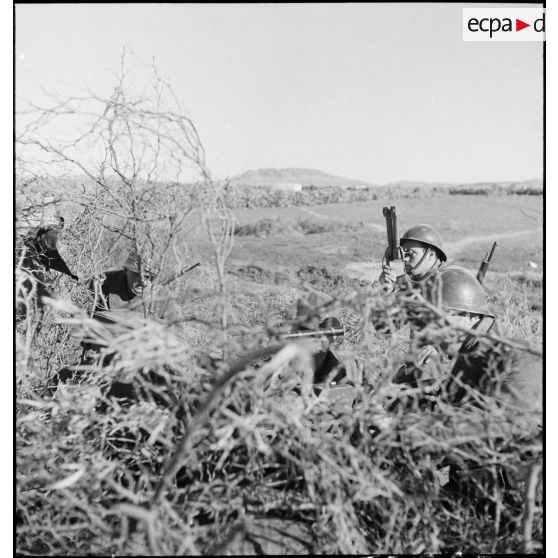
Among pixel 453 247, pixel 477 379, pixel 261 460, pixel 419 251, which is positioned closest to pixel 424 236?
pixel 419 251

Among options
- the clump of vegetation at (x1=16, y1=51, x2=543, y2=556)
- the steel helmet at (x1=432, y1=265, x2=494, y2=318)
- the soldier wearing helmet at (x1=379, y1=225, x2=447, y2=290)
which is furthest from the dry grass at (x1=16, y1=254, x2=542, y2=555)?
the soldier wearing helmet at (x1=379, y1=225, x2=447, y2=290)

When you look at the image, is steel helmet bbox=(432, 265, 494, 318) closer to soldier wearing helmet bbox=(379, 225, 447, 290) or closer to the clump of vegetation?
soldier wearing helmet bbox=(379, 225, 447, 290)

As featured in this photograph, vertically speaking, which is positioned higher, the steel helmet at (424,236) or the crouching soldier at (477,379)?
the steel helmet at (424,236)

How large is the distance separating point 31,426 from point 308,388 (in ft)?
5.03

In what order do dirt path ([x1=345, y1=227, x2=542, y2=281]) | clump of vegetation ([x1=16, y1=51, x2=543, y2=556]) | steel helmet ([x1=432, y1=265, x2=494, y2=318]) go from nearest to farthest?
1. clump of vegetation ([x1=16, y1=51, x2=543, y2=556])
2. steel helmet ([x1=432, y1=265, x2=494, y2=318])
3. dirt path ([x1=345, y1=227, x2=542, y2=281])

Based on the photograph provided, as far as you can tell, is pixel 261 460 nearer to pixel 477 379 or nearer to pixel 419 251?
pixel 477 379

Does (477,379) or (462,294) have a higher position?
(462,294)

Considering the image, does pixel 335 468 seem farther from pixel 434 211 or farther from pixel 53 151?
pixel 434 211

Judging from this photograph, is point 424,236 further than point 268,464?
Yes

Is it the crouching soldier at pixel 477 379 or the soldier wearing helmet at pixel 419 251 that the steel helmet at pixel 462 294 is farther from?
the soldier wearing helmet at pixel 419 251

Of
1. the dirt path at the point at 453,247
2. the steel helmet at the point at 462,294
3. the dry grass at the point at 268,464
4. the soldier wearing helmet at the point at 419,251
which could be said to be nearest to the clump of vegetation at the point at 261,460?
the dry grass at the point at 268,464

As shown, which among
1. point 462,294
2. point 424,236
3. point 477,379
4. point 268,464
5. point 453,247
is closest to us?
point 268,464

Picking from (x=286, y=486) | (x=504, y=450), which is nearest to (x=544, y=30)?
(x=504, y=450)

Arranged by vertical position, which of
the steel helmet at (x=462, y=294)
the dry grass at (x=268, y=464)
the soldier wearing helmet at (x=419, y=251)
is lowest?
the dry grass at (x=268, y=464)
